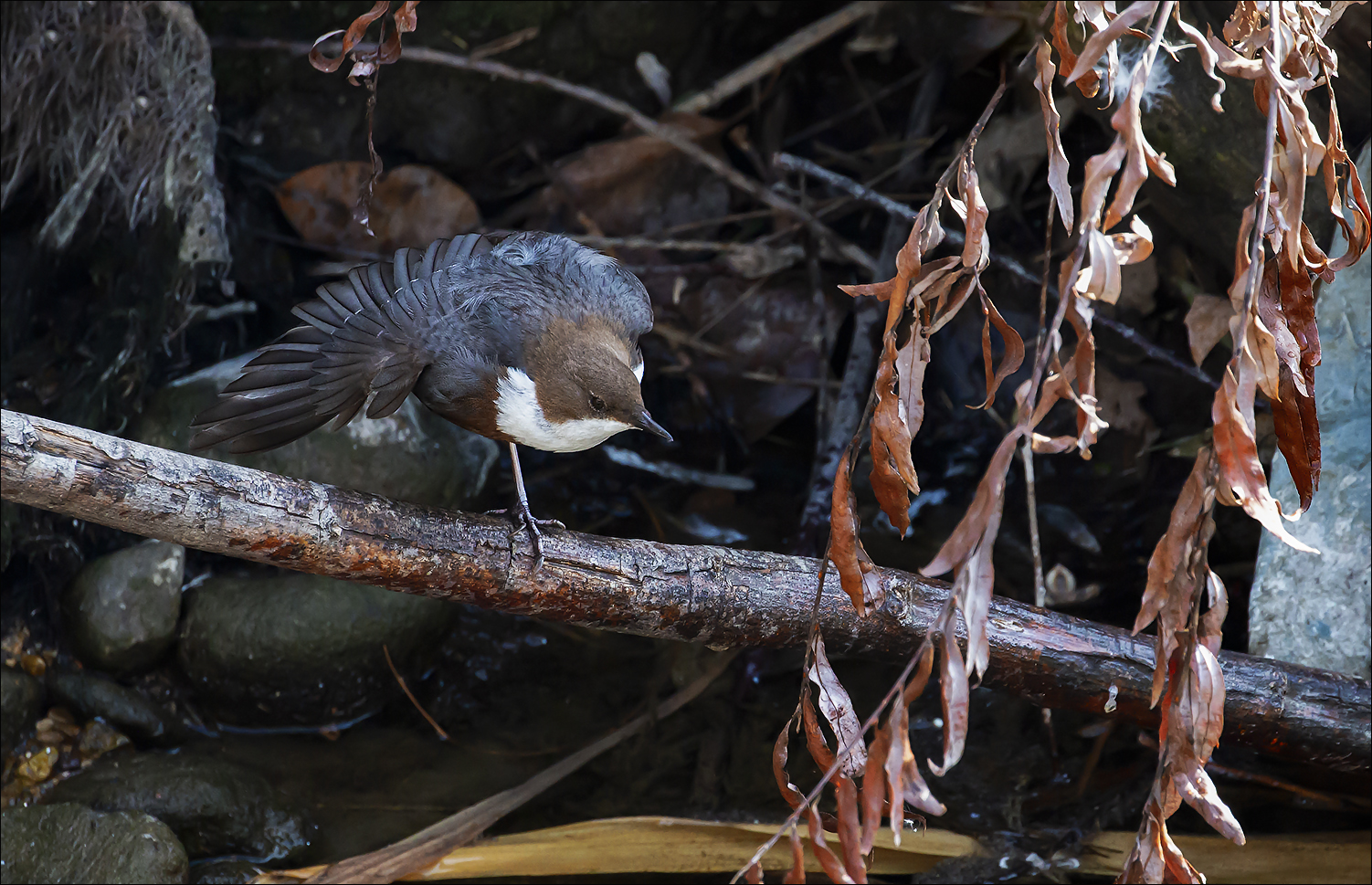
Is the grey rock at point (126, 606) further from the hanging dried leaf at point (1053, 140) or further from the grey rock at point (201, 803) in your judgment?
the hanging dried leaf at point (1053, 140)

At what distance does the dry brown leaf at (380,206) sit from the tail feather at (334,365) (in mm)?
1752

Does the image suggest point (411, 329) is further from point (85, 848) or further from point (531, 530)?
point (85, 848)

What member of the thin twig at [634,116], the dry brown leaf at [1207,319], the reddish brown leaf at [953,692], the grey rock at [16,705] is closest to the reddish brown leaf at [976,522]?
the reddish brown leaf at [953,692]

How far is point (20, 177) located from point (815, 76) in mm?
3383

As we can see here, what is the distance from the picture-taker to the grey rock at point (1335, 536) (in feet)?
9.84

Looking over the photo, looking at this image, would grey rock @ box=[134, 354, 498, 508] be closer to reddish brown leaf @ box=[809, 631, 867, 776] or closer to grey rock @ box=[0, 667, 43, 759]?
grey rock @ box=[0, 667, 43, 759]

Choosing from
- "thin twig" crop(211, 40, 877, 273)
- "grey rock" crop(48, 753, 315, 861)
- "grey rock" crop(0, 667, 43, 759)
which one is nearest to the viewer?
"grey rock" crop(48, 753, 315, 861)

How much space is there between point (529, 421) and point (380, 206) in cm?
A: 226

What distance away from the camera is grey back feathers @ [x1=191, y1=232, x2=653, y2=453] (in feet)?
8.13

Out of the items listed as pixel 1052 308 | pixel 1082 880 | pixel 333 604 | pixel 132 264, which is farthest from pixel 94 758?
pixel 1052 308

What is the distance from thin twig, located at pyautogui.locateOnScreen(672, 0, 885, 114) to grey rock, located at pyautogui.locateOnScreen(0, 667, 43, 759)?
3.37 m

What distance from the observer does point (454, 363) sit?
8.80ft

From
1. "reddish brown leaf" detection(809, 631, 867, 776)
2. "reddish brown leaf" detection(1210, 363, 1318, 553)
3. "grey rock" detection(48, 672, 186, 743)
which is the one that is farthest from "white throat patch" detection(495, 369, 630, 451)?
"grey rock" detection(48, 672, 186, 743)

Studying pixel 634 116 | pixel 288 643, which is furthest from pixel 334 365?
pixel 634 116
